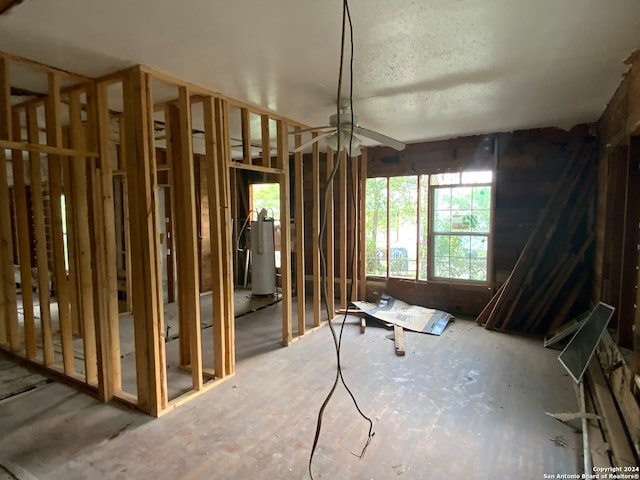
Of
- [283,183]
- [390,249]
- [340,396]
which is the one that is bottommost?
[340,396]

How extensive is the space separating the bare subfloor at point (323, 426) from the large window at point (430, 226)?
1.70m

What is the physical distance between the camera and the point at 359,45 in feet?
6.77

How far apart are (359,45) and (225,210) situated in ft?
5.39

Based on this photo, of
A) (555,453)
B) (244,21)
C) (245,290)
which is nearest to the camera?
(244,21)

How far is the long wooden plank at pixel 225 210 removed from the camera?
117 inches

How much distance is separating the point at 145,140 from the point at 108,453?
1.94 metres

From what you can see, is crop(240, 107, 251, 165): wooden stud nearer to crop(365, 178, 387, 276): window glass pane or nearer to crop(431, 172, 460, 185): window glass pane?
crop(365, 178, 387, 276): window glass pane

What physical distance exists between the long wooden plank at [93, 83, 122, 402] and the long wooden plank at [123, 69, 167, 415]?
0.30 metres

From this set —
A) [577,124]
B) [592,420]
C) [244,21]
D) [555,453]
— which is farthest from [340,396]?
[577,124]

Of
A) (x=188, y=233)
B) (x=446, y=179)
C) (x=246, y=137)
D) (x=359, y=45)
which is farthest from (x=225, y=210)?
(x=446, y=179)

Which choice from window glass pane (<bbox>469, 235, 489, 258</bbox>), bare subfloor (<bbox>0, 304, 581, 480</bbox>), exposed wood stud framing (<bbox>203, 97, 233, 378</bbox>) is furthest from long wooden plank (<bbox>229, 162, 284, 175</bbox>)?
window glass pane (<bbox>469, 235, 489, 258</bbox>)

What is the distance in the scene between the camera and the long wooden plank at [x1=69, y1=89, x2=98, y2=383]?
2.73m

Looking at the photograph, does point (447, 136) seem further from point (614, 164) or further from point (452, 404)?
point (452, 404)

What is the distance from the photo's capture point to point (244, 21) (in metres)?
1.81
